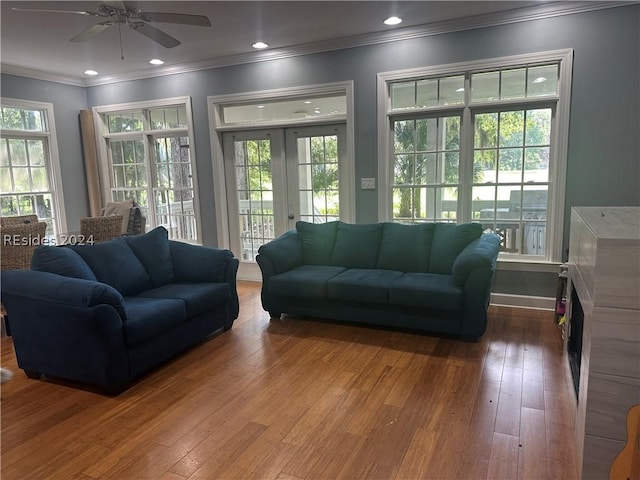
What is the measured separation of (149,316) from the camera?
287 cm

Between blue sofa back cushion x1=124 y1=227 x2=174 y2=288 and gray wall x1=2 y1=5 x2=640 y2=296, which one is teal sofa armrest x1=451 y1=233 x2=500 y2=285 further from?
blue sofa back cushion x1=124 y1=227 x2=174 y2=288

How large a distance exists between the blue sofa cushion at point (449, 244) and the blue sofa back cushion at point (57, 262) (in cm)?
289

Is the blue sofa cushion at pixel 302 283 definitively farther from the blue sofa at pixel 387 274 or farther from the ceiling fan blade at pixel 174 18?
the ceiling fan blade at pixel 174 18

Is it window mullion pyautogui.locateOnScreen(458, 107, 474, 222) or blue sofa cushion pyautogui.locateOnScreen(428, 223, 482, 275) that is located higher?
window mullion pyautogui.locateOnScreen(458, 107, 474, 222)

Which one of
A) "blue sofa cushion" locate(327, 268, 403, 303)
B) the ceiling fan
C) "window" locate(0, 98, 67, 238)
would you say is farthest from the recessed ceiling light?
"window" locate(0, 98, 67, 238)

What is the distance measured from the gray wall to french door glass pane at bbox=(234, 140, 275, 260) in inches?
29.7

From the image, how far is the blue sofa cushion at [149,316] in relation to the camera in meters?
2.76

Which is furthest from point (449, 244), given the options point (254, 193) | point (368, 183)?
point (254, 193)

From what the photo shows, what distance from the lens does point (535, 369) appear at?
290cm

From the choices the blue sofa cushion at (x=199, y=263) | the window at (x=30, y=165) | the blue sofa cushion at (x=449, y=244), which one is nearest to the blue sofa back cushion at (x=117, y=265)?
the blue sofa cushion at (x=199, y=263)

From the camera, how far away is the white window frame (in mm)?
4727

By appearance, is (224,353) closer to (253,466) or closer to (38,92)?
(253,466)

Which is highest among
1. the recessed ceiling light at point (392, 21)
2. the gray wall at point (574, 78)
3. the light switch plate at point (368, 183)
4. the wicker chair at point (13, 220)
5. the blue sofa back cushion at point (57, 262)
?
the recessed ceiling light at point (392, 21)

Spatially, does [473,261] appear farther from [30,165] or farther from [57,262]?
[30,165]
